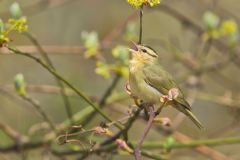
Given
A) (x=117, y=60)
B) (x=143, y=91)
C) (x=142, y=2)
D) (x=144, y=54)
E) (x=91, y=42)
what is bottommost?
(x=142, y=2)

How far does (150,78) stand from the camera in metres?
3.26

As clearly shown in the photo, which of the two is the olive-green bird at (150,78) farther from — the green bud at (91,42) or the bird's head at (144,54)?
the green bud at (91,42)

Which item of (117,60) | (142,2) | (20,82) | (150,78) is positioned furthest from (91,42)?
(142,2)

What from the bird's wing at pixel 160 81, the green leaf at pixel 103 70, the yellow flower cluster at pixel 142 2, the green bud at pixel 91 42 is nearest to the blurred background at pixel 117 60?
the green bud at pixel 91 42

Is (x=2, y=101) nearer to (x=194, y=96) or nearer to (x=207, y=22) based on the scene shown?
(x=194, y=96)

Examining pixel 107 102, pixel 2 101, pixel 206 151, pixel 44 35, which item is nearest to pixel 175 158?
pixel 206 151

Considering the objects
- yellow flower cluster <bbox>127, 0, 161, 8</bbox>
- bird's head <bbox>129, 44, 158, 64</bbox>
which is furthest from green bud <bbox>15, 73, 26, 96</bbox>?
yellow flower cluster <bbox>127, 0, 161, 8</bbox>

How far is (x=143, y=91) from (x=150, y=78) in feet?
0.71

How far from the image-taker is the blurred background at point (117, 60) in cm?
447

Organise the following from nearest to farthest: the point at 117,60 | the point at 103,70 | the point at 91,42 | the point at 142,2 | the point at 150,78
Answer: the point at 142,2 → the point at 150,78 → the point at 103,70 → the point at 91,42 → the point at 117,60

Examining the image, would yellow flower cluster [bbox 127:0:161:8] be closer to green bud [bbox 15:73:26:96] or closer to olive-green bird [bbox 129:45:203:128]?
olive-green bird [bbox 129:45:203:128]

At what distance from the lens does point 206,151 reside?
4.32 metres

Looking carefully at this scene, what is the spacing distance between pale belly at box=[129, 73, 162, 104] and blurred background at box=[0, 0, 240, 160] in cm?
61

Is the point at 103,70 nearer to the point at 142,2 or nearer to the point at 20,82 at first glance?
the point at 20,82
